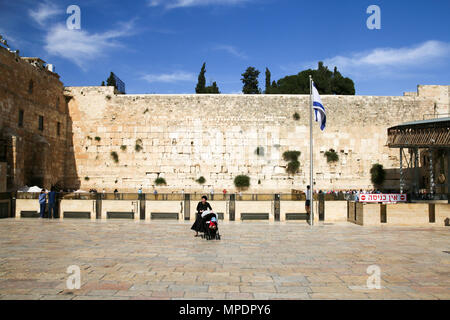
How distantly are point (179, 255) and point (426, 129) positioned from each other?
16.7m

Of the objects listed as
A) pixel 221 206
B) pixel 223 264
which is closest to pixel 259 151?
pixel 221 206

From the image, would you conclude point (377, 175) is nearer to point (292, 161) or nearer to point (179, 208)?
point (292, 161)

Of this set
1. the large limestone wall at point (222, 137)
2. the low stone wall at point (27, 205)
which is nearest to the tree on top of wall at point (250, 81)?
the large limestone wall at point (222, 137)

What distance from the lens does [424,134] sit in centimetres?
1845

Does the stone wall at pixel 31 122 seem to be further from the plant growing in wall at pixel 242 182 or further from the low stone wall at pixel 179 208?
the plant growing in wall at pixel 242 182

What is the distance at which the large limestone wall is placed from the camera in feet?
75.7

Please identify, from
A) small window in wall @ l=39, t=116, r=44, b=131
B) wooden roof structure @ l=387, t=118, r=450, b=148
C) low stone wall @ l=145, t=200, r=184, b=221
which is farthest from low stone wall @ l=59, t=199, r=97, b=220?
wooden roof structure @ l=387, t=118, r=450, b=148

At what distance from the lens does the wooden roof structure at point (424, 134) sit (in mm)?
17719

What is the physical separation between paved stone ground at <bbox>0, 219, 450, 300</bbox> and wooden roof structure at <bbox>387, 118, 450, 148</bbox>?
9961 millimetres

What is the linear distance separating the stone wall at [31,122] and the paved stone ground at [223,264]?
9951mm

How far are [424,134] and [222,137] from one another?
1142 cm

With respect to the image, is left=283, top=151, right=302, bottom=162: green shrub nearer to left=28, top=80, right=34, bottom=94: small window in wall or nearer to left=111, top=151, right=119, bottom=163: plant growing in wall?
left=111, top=151, right=119, bottom=163: plant growing in wall

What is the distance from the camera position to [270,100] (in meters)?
23.7
